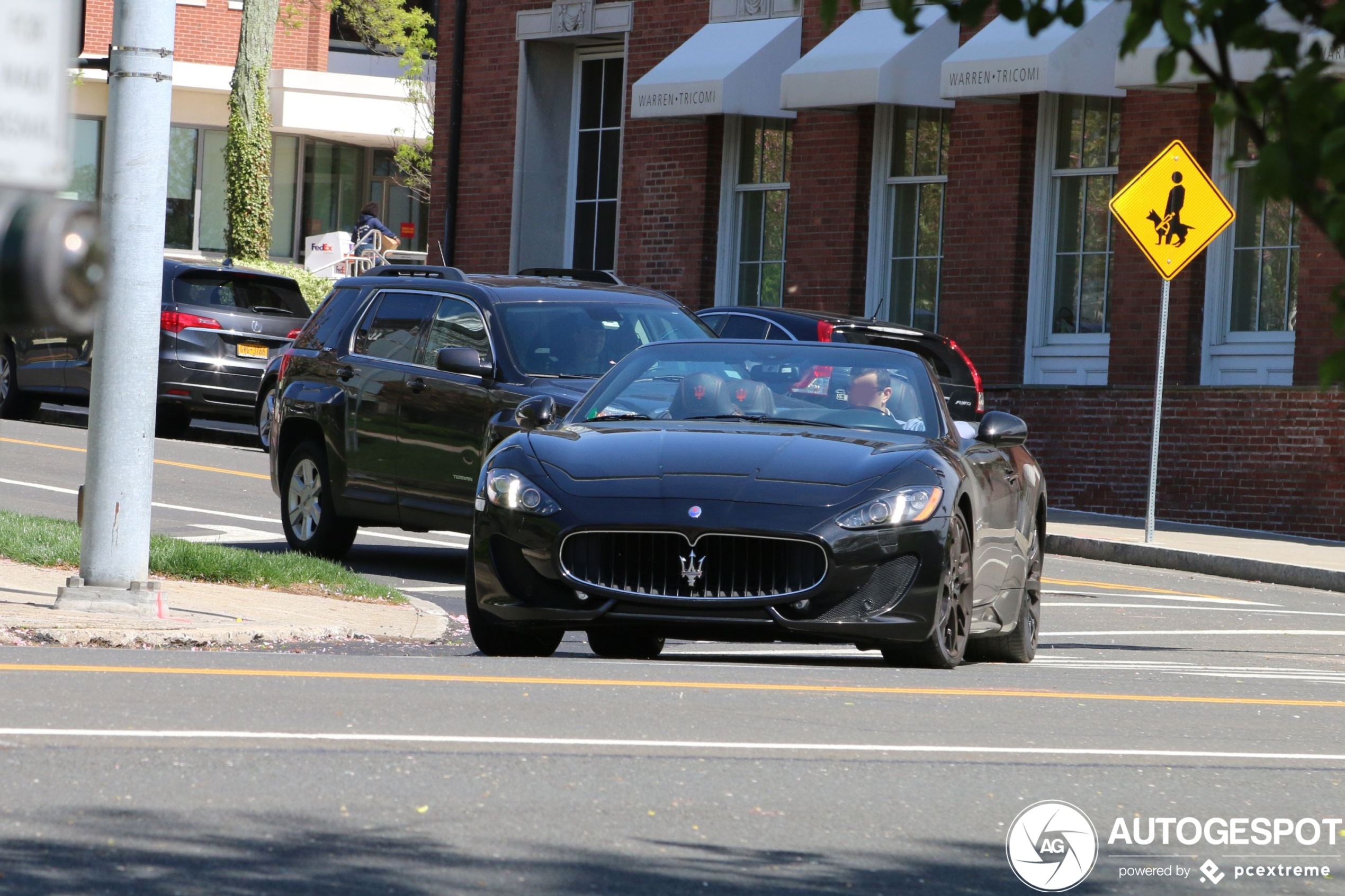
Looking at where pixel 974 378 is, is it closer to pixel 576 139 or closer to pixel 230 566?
pixel 230 566

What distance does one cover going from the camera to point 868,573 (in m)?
8.47

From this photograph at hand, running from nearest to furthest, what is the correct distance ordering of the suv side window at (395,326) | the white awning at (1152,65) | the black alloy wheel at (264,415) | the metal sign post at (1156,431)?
1. the white awning at (1152,65)
2. the suv side window at (395,326)
3. the metal sign post at (1156,431)
4. the black alloy wheel at (264,415)

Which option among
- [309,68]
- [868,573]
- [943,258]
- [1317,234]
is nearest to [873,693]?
[868,573]

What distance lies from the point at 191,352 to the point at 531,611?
1499 centimetres

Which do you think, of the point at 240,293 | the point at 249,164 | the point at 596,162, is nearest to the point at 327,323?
the point at 240,293

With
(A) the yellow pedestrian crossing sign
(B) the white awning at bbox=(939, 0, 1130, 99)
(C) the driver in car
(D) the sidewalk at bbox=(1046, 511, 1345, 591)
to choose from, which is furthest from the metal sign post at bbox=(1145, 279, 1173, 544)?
(C) the driver in car

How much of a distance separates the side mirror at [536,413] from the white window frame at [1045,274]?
13066 millimetres

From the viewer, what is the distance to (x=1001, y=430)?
9.70m

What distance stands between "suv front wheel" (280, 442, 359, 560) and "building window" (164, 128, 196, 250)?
124 feet

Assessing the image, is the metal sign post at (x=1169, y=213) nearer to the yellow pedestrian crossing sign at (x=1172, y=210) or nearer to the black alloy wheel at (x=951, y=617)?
the yellow pedestrian crossing sign at (x=1172, y=210)

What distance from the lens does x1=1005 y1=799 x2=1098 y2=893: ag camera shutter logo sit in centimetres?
547

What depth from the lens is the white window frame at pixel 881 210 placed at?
2383 centimetres

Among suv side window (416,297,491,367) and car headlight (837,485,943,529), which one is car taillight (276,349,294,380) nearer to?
suv side window (416,297,491,367)

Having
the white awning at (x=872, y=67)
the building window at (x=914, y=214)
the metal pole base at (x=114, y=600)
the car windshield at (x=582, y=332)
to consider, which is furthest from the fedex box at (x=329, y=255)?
the metal pole base at (x=114, y=600)
